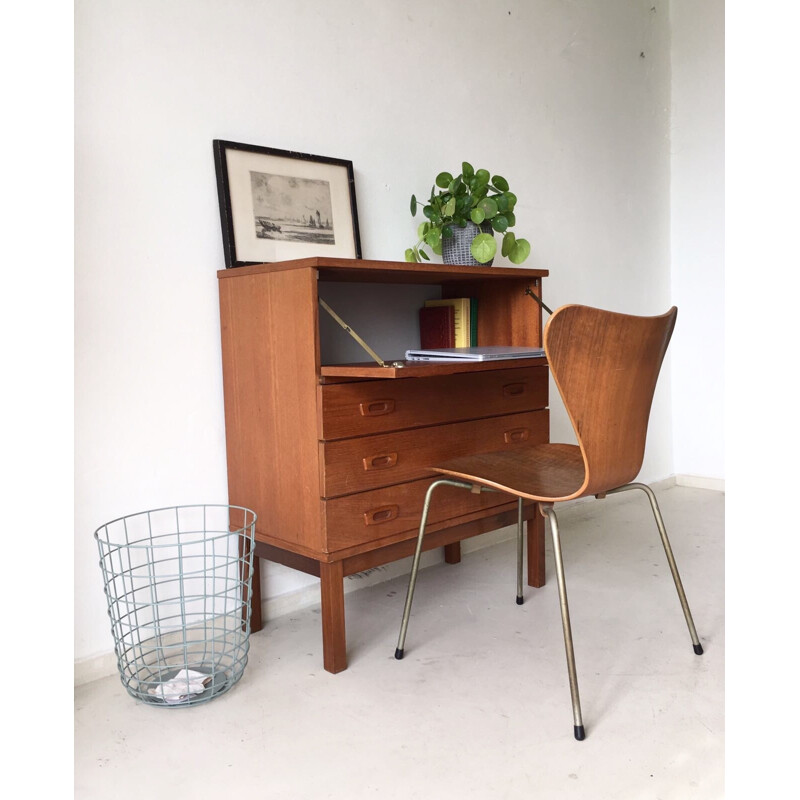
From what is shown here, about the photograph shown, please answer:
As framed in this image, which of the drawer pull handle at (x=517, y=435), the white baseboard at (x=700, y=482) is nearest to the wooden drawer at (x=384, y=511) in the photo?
the drawer pull handle at (x=517, y=435)

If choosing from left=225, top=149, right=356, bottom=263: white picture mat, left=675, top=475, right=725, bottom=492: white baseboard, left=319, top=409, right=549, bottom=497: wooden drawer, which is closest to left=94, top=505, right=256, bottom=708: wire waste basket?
left=319, top=409, right=549, bottom=497: wooden drawer

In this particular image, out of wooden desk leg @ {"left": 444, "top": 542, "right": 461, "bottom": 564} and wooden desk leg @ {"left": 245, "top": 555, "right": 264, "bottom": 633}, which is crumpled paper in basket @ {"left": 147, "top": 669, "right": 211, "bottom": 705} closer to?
wooden desk leg @ {"left": 245, "top": 555, "right": 264, "bottom": 633}

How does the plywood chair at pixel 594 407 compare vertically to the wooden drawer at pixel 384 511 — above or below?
above

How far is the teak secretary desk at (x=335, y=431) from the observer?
177 centimetres

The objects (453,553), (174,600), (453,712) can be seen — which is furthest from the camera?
(453,553)

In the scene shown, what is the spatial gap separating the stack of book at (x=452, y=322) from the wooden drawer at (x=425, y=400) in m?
0.22

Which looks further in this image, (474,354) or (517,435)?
(517,435)

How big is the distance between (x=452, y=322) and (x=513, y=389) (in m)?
0.31

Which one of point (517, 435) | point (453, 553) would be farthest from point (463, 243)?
point (453, 553)

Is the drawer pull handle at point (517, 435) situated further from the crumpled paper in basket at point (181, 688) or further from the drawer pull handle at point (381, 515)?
the crumpled paper in basket at point (181, 688)

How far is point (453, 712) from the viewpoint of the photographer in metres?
1.60

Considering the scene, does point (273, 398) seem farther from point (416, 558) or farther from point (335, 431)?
point (416, 558)

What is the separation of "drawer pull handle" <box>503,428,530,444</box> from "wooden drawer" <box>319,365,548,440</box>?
0.06 metres

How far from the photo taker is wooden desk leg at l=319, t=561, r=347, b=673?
1790 millimetres
